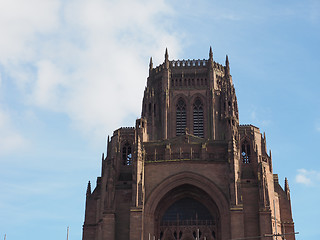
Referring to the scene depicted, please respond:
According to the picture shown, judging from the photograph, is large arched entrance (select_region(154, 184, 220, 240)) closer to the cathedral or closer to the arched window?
the cathedral

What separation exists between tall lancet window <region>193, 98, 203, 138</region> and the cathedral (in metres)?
9.41

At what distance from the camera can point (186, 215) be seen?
54.8m

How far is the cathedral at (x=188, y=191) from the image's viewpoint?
2009 inches

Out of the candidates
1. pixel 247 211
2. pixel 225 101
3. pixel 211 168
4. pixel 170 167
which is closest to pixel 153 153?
pixel 170 167

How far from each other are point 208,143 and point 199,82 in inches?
712

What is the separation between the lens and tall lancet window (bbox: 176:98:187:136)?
6924 centimetres

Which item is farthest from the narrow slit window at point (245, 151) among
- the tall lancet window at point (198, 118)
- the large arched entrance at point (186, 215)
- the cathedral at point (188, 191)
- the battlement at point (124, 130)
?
the battlement at point (124, 130)

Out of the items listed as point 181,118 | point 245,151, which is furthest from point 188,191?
point 181,118

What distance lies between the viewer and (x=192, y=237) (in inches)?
2082

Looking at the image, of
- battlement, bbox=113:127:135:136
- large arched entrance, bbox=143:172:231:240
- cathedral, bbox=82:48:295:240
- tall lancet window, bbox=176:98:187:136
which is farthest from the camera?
tall lancet window, bbox=176:98:187:136

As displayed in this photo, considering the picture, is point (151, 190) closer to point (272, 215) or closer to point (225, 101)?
point (272, 215)

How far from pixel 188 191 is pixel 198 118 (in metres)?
17.6

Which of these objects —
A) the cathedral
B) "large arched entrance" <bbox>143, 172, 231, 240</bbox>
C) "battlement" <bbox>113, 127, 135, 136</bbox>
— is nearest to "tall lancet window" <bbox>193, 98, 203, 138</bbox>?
the cathedral

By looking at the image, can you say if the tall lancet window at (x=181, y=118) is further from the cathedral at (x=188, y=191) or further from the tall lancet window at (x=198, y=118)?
the cathedral at (x=188, y=191)
